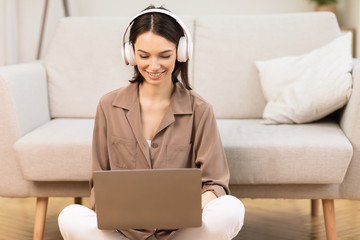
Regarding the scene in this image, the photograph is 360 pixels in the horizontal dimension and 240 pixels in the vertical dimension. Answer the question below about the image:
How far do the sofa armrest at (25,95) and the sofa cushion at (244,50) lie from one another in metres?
0.69

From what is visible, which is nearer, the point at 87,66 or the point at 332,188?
the point at 332,188

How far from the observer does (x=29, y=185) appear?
1860 millimetres

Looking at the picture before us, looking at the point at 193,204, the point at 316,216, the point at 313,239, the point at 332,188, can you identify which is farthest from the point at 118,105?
the point at 316,216

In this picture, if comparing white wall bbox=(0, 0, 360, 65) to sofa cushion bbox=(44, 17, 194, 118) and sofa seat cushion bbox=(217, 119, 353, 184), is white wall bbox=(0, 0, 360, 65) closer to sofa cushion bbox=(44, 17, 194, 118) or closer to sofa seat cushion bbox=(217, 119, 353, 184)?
sofa cushion bbox=(44, 17, 194, 118)

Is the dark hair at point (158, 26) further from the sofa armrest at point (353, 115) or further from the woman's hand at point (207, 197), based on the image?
the sofa armrest at point (353, 115)

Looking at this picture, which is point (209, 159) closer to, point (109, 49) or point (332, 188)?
point (332, 188)

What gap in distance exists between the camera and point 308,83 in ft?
6.61

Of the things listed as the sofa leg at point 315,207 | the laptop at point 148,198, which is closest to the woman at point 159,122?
the laptop at point 148,198

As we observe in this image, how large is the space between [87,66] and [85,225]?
3.76 ft

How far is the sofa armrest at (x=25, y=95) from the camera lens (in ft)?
6.01

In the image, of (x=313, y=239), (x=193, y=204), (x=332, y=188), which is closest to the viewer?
(x=193, y=204)

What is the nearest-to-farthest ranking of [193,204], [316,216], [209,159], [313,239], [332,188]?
[193,204] → [209,159] → [332,188] → [313,239] → [316,216]

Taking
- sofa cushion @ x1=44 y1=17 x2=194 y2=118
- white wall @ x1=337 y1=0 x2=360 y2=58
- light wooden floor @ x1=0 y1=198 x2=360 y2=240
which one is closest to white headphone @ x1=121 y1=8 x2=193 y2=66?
sofa cushion @ x1=44 y1=17 x2=194 y2=118

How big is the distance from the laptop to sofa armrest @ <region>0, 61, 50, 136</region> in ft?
2.59
